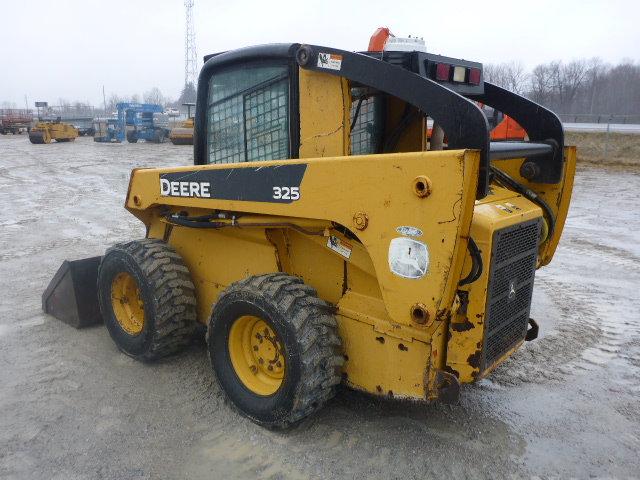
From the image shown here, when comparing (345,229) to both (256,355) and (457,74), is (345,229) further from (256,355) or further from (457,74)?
(457,74)

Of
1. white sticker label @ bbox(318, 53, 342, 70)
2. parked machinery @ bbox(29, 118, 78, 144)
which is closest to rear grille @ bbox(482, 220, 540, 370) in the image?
white sticker label @ bbox(318, 53, 342, 70)

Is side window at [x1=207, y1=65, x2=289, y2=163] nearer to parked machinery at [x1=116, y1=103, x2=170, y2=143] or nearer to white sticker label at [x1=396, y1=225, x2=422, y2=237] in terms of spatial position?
white sticker label at [x1=396, y1=225, x2=422, y2=237]

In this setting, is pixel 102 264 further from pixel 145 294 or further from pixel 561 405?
pixel 561 405

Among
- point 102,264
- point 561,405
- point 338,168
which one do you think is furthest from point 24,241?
point 561,405

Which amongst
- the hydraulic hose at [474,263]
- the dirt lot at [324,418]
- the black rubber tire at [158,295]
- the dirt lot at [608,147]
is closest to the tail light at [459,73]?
the hydraulic hose at [474,263]

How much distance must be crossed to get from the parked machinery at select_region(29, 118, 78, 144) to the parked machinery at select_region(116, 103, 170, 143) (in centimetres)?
292

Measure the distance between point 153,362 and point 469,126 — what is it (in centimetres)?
283

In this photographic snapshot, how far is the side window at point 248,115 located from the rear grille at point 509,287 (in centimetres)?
134

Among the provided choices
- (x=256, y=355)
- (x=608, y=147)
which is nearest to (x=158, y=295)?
(x=256, y=355)

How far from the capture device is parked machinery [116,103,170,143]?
109 ft

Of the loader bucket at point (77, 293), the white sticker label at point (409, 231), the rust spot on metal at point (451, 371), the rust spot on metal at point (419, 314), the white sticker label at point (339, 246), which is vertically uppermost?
the white sticker label at point (409, 231)

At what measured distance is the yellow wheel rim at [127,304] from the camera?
405 cm

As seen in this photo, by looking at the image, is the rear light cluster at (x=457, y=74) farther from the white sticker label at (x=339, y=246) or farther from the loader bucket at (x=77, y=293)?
the loader bucket at (x=77, y=293)

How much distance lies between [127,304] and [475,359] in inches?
106
